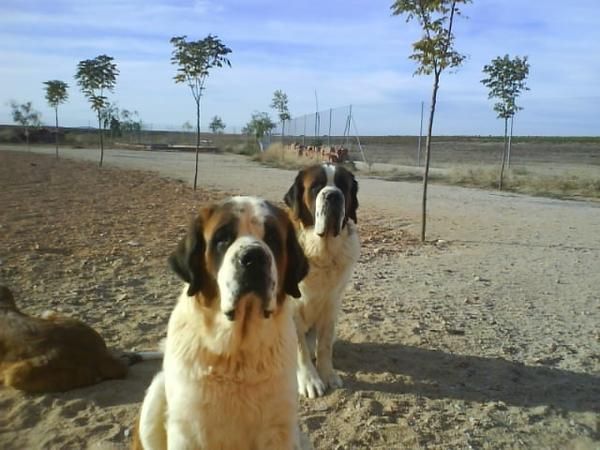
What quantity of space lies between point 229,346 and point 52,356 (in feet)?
6.99

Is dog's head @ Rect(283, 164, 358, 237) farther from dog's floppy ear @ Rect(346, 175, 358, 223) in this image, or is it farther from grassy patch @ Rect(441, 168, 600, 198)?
grassy patch @ Rect(441, 168, 600, 198)

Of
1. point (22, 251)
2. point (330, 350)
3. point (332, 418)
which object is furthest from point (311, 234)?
point (22, 251)

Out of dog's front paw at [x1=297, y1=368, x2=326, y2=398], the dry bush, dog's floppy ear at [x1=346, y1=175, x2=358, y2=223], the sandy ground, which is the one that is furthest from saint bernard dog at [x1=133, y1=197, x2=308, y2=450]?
the dry bush

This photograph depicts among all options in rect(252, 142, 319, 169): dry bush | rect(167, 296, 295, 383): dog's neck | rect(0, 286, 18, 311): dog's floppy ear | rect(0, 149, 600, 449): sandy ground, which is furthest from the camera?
rect(252, 142, 319, 169): dry bush

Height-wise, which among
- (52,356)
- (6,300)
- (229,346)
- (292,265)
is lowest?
(52,356)

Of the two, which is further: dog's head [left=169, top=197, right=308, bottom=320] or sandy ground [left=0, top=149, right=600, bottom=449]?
sandy ground [left=0, top=149, right=600, bottom=449]

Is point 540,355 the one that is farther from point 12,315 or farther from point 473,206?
point 473,206

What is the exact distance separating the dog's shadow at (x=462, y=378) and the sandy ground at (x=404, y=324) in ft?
0.05

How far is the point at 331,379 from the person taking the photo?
14.7 ft

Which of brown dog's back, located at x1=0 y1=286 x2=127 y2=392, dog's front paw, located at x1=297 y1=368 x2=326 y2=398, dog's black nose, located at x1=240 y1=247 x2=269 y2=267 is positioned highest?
dog's black nose, located at x1=240 y1=247 x2=269 y2=267

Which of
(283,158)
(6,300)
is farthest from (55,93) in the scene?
(6,300)

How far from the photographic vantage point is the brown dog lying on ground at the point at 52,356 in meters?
4.13

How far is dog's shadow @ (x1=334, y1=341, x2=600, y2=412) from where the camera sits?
4234 millimetres

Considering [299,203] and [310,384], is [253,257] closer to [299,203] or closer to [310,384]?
[310,384]
